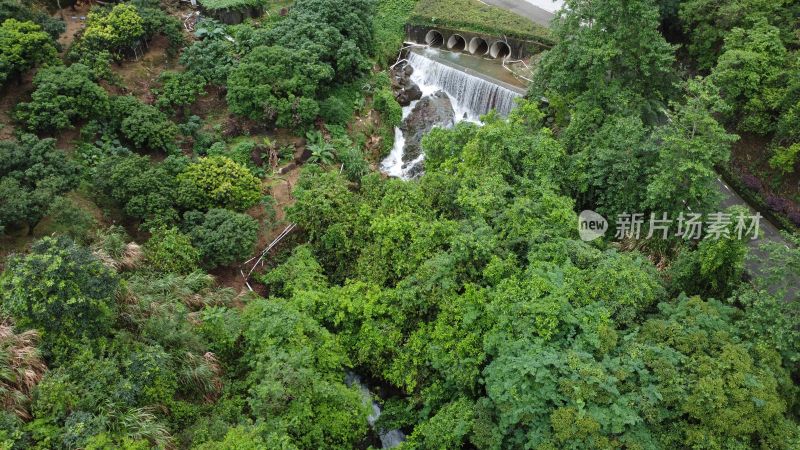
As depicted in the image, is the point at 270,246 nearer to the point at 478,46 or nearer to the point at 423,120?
the point at 423,120

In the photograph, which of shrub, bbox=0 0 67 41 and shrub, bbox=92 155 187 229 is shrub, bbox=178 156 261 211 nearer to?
shrub, bbox=92 155 187 229

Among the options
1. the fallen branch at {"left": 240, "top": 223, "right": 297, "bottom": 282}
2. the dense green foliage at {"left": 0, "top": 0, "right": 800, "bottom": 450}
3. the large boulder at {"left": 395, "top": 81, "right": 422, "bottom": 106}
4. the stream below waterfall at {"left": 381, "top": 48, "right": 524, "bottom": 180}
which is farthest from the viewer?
the large boulder at {"left": 395, "top": 81, "right": 422, "bottom": 106}

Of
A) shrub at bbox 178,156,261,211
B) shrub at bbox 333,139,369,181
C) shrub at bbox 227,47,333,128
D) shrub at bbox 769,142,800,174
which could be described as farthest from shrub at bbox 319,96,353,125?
shrub at bbox 769,142,800,174

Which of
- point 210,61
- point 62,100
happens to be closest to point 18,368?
point 62,100

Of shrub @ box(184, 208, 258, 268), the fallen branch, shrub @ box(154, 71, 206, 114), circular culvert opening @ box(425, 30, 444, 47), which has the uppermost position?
circular culvert opening @ box(425, 30, 444, 47)

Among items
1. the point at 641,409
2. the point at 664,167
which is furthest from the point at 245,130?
the point at 641,409

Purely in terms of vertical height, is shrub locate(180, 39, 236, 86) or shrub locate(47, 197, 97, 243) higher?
shrub locate(180, 39, 236, 86)
